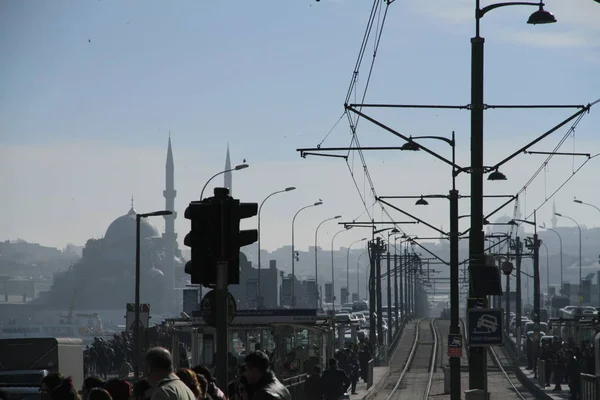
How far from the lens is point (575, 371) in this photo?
117 feet

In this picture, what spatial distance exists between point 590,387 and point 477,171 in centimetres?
516

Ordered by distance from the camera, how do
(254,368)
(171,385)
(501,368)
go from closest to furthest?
(171,385)
(254,368)
(501,368)

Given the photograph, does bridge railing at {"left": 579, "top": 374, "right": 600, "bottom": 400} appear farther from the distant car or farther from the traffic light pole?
the traffic light pole

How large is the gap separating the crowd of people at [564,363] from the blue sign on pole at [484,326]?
31.6ft

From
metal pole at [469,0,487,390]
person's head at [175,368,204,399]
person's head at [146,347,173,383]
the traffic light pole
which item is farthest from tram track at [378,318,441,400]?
person's head at [146,347,173,383]

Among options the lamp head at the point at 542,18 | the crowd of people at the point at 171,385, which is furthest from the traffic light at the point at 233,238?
the lamp head at the point at 542,18

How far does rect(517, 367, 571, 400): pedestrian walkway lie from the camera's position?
3824cm

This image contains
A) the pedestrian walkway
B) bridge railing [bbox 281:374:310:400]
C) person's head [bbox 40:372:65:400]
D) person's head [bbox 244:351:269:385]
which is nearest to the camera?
person's head [bbox 244:351:269:385]

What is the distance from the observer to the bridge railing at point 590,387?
21.4 metres

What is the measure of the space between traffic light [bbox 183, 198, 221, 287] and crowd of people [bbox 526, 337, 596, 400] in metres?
18.2

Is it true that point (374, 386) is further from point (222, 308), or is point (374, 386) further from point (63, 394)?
point (63, 394)

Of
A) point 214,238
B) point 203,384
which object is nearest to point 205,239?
point 214,238

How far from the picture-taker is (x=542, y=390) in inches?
1650

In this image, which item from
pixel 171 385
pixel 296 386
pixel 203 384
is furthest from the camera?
pixel 296 386
